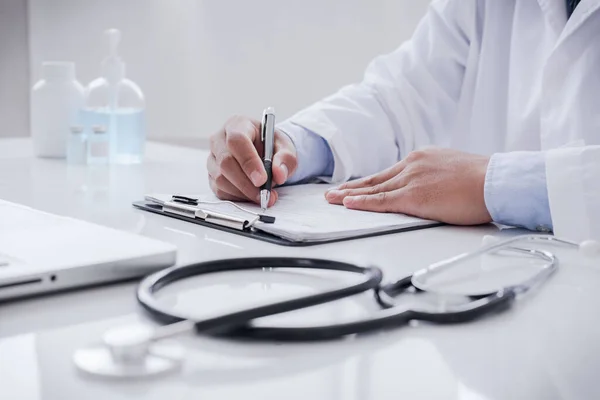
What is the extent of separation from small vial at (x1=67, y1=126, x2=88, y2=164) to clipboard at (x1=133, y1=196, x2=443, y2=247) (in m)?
0.58

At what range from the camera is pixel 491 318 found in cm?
46

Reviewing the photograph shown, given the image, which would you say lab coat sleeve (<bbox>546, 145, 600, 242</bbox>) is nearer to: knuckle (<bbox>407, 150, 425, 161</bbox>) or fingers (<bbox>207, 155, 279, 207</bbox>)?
knuckle (<bbox>407, 150, 425, 161</bbox>)

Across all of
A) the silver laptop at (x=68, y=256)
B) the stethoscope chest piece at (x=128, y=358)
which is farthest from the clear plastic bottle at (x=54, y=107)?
the stethoscope chest piece at (x=128, y=358)

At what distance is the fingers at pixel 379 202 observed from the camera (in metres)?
0.86

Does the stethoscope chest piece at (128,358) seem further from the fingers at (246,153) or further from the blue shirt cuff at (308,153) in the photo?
the blue shirt cuff at (308,153)

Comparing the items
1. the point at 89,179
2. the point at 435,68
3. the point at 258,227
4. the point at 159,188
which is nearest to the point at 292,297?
the point at 258,227

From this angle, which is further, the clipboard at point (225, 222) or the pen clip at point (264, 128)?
the pen clip at point (264, 128)

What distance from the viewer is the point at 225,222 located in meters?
0.78

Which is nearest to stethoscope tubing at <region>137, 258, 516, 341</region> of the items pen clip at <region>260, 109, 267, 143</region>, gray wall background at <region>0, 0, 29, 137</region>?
pen clip at <region>260, 109, 267, 143</region>

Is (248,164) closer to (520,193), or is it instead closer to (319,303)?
(520,193)

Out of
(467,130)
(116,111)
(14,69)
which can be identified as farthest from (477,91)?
(14,69)

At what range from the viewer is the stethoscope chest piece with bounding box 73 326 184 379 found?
1.13 feet

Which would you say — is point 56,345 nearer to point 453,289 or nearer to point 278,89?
point 453,289

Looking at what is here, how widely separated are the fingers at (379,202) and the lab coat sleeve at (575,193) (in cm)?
17
